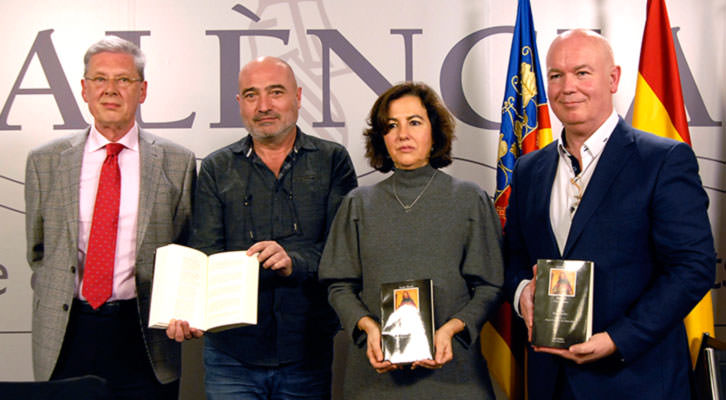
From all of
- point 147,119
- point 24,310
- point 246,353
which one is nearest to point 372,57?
point 147,119

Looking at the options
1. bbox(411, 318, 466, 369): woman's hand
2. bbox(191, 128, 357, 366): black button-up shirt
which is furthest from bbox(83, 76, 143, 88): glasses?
bbox(411, 318, 466, 369): woman's hand

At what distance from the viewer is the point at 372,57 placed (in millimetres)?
3742

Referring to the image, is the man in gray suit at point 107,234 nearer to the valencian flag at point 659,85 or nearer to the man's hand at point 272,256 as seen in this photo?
the man's hand at point 272,256

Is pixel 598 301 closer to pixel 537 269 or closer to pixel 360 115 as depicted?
pixel 537 269

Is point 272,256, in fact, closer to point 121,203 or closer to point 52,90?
point 121,203

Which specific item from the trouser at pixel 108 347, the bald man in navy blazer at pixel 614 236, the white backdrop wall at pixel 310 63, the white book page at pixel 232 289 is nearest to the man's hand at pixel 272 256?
the white book page at pixel 232 289

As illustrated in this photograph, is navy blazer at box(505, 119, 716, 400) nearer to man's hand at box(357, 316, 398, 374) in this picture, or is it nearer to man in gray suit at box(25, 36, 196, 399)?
man's hand at box(357, 316, 398, 374)

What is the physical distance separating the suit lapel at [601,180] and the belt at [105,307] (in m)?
1.69

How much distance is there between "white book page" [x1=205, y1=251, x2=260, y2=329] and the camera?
2168mm

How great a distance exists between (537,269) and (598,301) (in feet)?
0.82

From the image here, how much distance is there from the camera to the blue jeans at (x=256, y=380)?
8.13ft

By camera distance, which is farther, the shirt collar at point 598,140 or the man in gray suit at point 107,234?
the man in gray suit at point 107,234

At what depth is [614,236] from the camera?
2004mm

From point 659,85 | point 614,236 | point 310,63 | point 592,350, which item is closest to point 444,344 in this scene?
point 592,350
